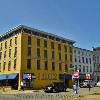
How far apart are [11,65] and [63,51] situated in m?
15.9

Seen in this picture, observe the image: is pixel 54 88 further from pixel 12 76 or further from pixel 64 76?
pixel 64 76

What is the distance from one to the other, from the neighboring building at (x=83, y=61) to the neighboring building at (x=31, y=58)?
28.4 feet

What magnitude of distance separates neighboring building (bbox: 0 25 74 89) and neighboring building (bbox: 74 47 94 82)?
8670 millimetres

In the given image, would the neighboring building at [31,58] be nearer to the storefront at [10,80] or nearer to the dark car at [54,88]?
the storefront at [10,80]

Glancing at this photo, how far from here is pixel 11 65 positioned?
54312mm

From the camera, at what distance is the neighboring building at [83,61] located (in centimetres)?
7127

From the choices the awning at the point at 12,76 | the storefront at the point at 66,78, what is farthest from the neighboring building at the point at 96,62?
the awning at the point at 12,76

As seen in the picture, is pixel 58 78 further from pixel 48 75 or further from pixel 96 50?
pixel 96 50

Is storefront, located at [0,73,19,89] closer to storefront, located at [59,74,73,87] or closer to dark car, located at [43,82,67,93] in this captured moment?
storefront, located at [59,74,73,87]

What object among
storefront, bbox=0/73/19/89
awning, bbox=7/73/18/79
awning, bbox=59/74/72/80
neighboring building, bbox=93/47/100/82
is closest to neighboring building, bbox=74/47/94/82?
neighboring building, bbox=93/47/100/82

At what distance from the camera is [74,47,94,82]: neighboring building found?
234 ft

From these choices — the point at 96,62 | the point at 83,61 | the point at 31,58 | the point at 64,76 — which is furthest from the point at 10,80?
the point at 96,62

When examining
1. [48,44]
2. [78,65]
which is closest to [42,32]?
[48,44]

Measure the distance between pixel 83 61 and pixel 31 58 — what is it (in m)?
25.9
